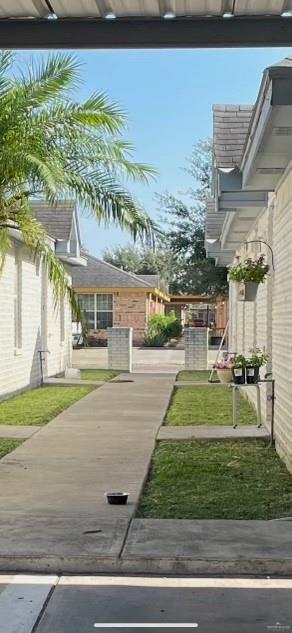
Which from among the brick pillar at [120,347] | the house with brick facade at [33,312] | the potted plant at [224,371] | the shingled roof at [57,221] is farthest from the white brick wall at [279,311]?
the brick pillar at [120,347]

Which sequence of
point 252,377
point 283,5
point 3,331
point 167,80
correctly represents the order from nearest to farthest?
point 283,5 → point 167,80 → point 252,377 → point 3,331

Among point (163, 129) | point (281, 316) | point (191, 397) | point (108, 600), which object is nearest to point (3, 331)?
point (191, 397)

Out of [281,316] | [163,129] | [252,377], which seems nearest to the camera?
[281,316]

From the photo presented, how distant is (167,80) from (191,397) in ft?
28.7

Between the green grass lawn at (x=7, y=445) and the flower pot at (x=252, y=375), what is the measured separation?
10.1 ft

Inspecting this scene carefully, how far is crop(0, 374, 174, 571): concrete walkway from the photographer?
5.56m

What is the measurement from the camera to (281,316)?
9492 millimetres

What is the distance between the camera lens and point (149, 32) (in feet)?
13.7

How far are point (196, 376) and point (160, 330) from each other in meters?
19.4

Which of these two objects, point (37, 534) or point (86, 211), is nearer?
point (37, 534)

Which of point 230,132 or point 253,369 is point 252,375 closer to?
point 253,369

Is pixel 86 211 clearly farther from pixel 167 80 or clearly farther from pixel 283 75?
pixel 283 75

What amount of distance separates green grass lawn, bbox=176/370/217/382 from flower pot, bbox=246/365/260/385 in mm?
9701

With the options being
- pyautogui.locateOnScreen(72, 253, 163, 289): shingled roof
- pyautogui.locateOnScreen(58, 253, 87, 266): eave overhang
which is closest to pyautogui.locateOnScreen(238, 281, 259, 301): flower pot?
pyautogui.locateOnScreen(58, 253, 87, 266): eave overhang
